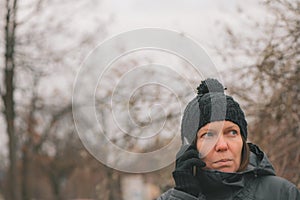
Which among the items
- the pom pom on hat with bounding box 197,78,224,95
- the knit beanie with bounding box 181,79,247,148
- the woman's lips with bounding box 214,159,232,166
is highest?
the pom pom on hat with bounding box 197,78,224,95

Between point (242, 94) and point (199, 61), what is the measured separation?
4.69 meters

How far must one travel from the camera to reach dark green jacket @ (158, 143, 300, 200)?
2928mm

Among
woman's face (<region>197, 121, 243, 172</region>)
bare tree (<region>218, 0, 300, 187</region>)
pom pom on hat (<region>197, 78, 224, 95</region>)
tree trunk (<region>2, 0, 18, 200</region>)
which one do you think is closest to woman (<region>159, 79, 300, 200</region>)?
woman's face (<region>197, 121, 243, 172</region>)

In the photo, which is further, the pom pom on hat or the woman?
the pom pom on hat

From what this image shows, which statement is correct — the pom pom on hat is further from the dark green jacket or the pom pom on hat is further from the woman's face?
the dark green jacket

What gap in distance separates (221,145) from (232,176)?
0.47 feet

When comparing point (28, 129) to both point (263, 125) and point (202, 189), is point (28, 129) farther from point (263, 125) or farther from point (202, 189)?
point (202, 189)

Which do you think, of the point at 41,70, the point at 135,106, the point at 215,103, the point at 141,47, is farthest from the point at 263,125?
the point at 41,70

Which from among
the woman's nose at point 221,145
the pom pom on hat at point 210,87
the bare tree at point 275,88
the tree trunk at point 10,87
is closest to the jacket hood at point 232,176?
the woman's nose at point 221,145

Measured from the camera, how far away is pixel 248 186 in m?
2.97

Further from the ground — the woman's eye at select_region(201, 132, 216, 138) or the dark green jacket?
the woman's eye at select_region(201, 132, 216, 138)

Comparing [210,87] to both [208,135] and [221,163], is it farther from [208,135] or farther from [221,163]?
[221,163]

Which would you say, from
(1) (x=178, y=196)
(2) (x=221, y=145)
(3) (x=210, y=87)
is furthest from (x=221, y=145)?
(3) (x=210, y=87)

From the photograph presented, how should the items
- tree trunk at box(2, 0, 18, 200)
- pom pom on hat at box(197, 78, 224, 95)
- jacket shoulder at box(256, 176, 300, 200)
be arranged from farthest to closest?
tree trunk at box(2, 0, 18, 200)
pom pom on hat at box(197, 78, 224, 95)
jacket shoulder at box(256, 176, 300, 200)
